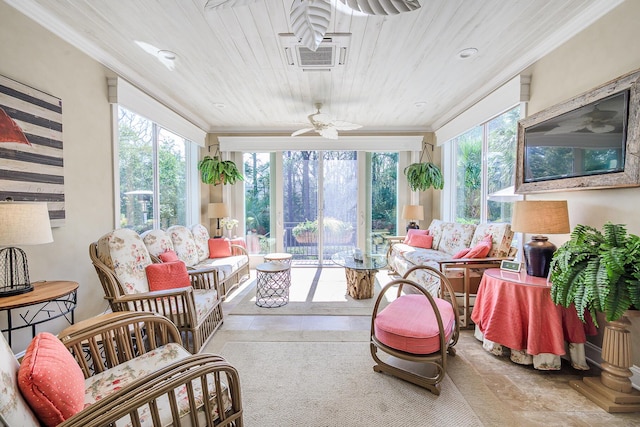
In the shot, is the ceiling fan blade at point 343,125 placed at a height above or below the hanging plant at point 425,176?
above

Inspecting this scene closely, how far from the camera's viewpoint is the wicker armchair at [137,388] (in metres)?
0.87

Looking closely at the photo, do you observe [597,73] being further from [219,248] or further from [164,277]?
[219,248]

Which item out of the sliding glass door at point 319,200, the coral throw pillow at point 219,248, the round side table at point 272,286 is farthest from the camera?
the sliding glass door at point 319,200

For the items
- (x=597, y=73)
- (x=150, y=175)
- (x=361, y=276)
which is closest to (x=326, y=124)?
(x=361, y=276)

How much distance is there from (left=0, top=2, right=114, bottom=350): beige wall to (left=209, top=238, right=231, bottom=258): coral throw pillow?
162cm

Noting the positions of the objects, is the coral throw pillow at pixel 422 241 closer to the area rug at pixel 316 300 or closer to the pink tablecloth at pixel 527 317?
the area rug at pixel 316 300

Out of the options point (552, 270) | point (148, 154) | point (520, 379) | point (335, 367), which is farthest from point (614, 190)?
point (148, 154)

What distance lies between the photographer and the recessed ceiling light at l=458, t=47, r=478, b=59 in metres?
2.60

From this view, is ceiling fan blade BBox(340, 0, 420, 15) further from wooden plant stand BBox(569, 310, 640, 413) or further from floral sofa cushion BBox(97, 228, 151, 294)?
floral sofa cushion BBox(97, 228, 151, 294)

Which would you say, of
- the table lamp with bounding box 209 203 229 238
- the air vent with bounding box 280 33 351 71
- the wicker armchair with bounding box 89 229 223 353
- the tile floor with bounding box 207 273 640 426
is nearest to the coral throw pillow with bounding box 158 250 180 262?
the wicker armchair with bounding box 89 229 223 353

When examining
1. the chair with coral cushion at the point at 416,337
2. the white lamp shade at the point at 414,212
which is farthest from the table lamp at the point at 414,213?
the chair with coral cushion at the point at 416,337

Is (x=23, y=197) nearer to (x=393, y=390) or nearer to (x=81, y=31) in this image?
(x=81, y=31)

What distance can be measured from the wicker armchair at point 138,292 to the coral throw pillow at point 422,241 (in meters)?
3.28

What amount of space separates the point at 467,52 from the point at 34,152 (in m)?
3.65
